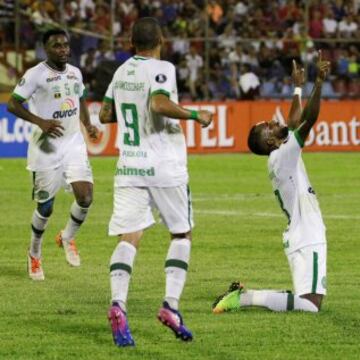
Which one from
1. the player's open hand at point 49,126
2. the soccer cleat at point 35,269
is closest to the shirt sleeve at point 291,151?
the player's open hand at point 49,126

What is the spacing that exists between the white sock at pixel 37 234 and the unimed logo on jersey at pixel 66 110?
1013mm

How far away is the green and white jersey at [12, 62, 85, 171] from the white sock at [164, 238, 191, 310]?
15.1 ft

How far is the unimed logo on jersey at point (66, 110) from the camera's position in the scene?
14.0 meters

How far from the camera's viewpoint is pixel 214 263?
14484 millimetres

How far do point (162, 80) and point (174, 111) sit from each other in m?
0.29

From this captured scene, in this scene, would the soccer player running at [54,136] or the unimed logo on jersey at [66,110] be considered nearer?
the soccer player running at [54,136]

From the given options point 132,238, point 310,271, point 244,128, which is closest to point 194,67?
point 244,128

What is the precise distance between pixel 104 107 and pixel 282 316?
2.18 metres

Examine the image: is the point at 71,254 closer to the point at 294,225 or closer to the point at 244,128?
the point at 294,225

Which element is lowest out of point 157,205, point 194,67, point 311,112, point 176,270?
point 194,67

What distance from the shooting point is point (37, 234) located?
13.7 metres

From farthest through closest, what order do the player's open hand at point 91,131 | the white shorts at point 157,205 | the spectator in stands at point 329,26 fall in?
the spectator in stands at point 329,26 → the player's open hand at point 91,131 → the white shorts at point 157,205

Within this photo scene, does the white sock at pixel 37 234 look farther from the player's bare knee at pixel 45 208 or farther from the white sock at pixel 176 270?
the white sock at pixel 176 270

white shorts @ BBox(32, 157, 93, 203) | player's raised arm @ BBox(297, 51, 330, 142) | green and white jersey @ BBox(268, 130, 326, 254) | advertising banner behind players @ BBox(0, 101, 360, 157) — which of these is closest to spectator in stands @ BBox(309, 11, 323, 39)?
advertising banner behind players @ BBox(0, 101, 360, 157)
